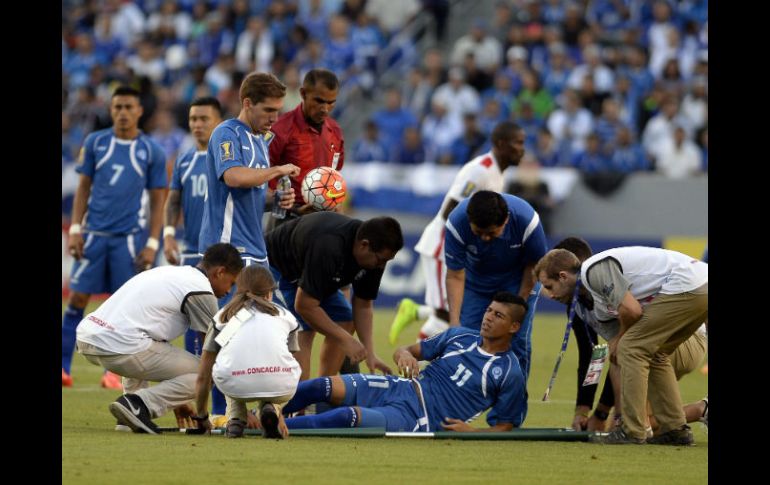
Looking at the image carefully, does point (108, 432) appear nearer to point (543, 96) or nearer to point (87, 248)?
point (87, 248)

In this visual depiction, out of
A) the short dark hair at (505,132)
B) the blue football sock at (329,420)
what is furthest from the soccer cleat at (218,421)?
the short dark hair at (505,132)

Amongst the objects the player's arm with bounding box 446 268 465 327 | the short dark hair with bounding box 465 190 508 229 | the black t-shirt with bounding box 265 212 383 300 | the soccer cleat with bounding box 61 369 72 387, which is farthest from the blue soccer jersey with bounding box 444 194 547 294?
the soccer cleat with bounding box 61 369 72 387

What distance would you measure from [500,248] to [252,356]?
273 cm

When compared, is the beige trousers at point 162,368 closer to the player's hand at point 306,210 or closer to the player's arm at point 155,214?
the player's hand at point 306,210

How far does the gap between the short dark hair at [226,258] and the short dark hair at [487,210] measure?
1.84 meters

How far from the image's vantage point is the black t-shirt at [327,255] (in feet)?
31.3

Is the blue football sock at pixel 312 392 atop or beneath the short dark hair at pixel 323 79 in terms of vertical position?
beneath

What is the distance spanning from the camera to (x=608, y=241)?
856 inches

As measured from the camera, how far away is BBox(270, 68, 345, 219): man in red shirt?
35.1 ft

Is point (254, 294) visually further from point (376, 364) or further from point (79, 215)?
point (79, 215)

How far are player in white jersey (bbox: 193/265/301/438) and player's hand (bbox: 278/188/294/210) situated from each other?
1513 mm

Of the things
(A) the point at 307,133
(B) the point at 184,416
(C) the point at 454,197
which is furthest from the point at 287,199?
(C) the point at 454,197

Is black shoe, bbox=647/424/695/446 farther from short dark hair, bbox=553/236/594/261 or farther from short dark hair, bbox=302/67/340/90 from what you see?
short dark hair, bbox=302/67/340/90
